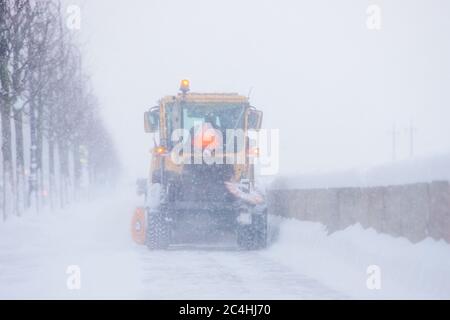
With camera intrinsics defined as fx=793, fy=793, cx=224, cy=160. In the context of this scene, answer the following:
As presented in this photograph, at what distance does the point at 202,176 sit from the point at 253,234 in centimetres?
158

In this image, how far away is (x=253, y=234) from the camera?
15.8m

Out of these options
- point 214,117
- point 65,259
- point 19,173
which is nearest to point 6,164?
point 19,173

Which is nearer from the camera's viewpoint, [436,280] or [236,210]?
[436,280]

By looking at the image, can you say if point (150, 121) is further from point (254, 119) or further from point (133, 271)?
point (133, 271)

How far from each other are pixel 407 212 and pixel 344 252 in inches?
87.7

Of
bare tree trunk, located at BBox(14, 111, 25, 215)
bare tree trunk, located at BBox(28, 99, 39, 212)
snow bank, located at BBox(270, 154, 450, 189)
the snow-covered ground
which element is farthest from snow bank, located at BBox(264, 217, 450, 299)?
bare tree trunk, located at BBox(28, 99, 39, 212)

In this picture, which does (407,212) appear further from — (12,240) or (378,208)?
(12,240)

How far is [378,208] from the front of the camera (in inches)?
465

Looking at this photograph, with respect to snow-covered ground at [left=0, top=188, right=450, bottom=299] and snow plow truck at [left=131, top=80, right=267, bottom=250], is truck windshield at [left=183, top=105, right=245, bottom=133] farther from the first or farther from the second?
snow-covered ground at [left=0, top=188, right=450, bottom=299]

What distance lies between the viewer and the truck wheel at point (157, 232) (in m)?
15.6

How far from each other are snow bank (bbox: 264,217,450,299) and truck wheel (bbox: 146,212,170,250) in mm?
2067

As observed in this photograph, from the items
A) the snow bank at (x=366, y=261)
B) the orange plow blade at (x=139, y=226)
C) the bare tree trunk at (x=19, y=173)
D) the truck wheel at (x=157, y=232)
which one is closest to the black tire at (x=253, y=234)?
the snow bank at (x=366, y=261)
